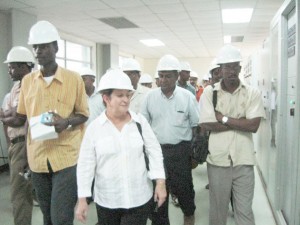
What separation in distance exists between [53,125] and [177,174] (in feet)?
4.27

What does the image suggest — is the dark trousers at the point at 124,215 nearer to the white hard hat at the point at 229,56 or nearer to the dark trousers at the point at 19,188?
the dark trousers at the point at 19,188

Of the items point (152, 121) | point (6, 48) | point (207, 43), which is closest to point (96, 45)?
point (207, 43)

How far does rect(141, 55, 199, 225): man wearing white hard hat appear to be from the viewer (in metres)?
2.76

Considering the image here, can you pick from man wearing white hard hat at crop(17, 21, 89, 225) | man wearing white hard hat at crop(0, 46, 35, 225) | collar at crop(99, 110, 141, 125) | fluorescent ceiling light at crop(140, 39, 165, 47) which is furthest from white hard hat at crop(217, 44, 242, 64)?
fluorescent ceiling light at crop(140, 39, 165, 47)

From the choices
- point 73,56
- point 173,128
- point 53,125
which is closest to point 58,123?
point 53,125

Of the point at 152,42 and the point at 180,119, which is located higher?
the point at 152,42

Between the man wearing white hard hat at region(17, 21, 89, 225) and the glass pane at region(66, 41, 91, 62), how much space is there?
7.55 m

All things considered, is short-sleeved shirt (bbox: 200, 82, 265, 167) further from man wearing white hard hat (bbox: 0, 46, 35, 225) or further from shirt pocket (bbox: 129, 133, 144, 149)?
man wearing white hard hat (bbox: 0, 46, 35, 225)

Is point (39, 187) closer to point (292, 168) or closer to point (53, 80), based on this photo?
point (53, 80)

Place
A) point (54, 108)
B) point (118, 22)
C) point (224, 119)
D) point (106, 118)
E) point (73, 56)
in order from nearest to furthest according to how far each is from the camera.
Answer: point (106, 118)
point (54, 108)
point (224, 119)
point (118, 22)
point (73, 56)

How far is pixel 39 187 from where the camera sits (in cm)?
205

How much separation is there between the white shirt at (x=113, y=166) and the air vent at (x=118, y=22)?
5626 mm

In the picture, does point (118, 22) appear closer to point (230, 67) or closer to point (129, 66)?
point (129, 66)

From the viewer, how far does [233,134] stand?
2336 mm
